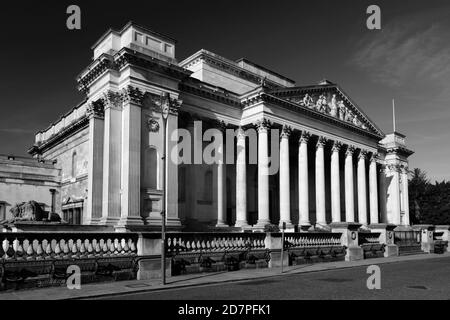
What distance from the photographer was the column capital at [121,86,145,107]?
29102mm

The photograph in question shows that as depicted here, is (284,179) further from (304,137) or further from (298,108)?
(298,108)

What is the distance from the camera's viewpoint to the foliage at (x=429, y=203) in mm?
76938

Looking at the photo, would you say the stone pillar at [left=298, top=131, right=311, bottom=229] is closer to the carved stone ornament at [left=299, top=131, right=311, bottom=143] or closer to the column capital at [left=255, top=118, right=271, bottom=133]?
the carved stone ornament at [left=299, top=131, right=311, bottom=143]

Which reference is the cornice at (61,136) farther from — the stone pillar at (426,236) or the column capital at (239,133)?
the stone pillar at (426,236)

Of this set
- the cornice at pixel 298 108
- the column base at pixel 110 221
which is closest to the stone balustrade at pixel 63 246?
the column base at pixel 110 221

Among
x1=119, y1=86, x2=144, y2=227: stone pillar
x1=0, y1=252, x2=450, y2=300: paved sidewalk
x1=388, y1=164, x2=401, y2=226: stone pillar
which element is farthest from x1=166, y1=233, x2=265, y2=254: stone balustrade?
x1=388, y1=164, x2=401, y2=226: stone pillar

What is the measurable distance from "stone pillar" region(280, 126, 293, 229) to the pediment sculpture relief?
3.64 m

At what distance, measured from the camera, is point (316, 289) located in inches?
615

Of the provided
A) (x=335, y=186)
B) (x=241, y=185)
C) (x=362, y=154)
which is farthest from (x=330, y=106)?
(x=241, y=185)

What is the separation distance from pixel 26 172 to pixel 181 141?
63.0 feet


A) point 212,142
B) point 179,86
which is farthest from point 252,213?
point 179,86

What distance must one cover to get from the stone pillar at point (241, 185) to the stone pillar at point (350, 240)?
8.55 m

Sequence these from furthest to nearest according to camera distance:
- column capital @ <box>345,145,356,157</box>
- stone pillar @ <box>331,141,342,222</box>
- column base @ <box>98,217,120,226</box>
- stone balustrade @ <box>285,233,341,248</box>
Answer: column capital @ <box>345,145,356,157</box>, stone pillar @ <box>331,141,342,222</box>, column base @ <box>98,217,120,226</box>, stone balustrade @ <box>285,233,341,248</box>
